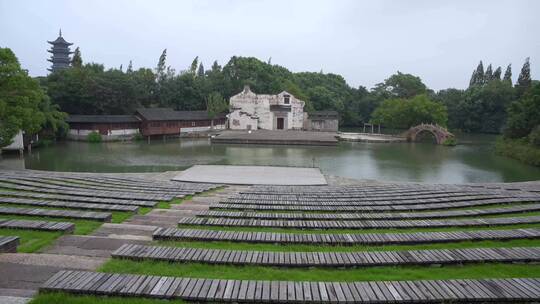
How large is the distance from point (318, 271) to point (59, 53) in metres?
85.4

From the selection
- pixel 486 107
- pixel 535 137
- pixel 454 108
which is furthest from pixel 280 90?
pixel 535 137

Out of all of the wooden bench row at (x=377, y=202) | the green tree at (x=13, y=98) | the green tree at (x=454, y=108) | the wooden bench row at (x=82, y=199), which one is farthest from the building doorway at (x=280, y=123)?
the wooden bench row at (x=82, y=199)

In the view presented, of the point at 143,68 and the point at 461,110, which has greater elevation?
the point at 143,68

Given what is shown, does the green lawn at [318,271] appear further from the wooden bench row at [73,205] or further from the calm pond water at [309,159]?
the calm pond water at [309,159]

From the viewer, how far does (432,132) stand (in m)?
51.5

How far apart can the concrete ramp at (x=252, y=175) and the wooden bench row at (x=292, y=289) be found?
1566 cm

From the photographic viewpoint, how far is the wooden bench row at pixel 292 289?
16.1ft

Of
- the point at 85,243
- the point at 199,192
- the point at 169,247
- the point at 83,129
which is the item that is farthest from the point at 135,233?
the point at 83,129

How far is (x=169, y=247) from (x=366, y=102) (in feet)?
250

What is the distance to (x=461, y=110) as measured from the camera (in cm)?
7119

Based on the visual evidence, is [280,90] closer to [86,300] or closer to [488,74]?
[488,74]

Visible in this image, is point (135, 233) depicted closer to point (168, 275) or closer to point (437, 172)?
point (168, 275)

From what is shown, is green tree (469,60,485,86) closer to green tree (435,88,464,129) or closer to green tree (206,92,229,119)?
green tree (435,88,464,129)

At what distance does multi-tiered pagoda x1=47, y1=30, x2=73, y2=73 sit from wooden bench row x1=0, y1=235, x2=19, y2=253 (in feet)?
264
